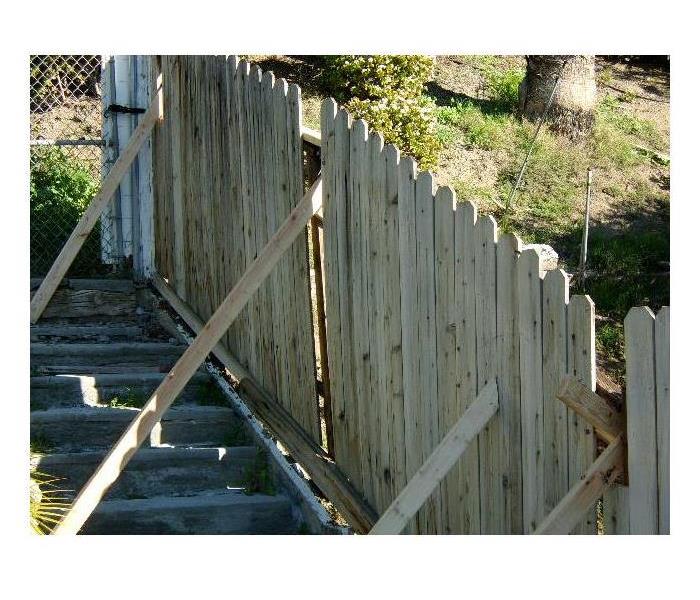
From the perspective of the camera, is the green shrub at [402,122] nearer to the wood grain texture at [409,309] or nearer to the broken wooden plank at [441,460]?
the wood grain texture at [409,309]

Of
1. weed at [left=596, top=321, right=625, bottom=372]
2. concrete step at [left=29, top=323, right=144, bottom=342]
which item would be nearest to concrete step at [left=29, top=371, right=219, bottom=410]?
concrete step at [left=29, top=323, right=144, bottom=342]

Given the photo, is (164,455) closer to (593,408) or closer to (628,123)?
(593,408)

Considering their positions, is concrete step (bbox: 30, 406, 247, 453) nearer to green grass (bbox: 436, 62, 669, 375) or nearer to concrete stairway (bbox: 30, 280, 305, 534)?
concrete stairway (bbox: 30, 280, 305, 534)

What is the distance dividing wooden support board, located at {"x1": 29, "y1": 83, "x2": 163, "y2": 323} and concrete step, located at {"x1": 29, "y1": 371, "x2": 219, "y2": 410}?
3.09 ft

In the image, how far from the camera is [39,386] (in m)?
6.66

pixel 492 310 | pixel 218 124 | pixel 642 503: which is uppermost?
pixel 218 124

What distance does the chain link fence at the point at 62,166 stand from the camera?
865 centimetres

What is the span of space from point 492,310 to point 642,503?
3.05 feet

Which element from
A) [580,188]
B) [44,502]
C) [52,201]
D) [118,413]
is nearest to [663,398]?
[44,502]

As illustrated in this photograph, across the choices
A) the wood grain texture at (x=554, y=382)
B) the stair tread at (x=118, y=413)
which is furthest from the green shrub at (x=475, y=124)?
the wood grain texture at (x=554, y=382)
